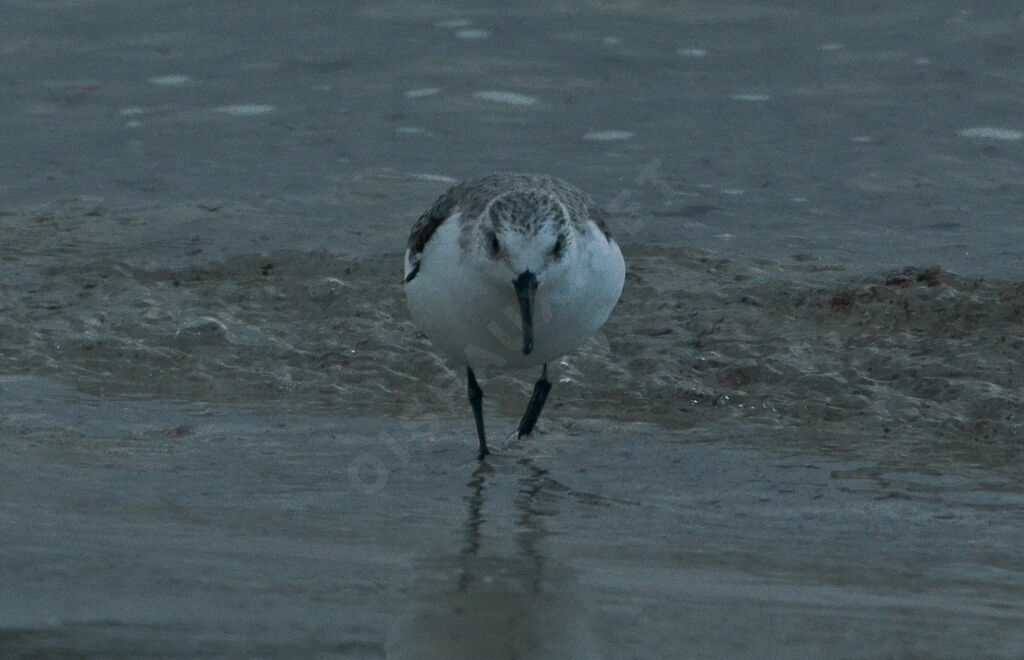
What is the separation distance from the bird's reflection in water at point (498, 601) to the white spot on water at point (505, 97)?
270 inches

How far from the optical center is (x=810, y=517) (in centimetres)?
528

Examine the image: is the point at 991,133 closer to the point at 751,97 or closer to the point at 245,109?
the point at 751,97

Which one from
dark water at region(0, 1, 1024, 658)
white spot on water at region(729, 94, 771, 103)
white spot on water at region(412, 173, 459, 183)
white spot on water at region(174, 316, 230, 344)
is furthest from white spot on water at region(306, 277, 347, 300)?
white spot on water at region(729, 94, 771, 103)

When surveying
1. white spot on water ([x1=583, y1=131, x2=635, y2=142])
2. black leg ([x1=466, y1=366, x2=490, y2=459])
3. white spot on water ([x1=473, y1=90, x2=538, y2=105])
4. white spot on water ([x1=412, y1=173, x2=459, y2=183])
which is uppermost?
white spot on water ([x1=473, y1=90, x2=538, y2=105])

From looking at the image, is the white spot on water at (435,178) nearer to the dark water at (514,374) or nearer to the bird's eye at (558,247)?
the dark water at (514,374)

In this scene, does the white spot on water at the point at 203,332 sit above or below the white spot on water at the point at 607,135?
below

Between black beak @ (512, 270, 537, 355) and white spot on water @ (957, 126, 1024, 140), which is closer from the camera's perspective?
black beak @ (512, 270, 537, 355)

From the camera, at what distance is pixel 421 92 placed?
12062mm

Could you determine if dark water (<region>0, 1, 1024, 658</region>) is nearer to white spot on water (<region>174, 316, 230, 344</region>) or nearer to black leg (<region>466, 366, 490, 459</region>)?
white spot on water (<region>174, 316, 230, 344</region>)

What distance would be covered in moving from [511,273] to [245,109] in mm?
6753

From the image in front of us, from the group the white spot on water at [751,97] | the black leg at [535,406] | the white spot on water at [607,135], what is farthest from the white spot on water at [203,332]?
the white spot on water at [751,97]

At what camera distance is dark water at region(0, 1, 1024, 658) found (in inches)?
167

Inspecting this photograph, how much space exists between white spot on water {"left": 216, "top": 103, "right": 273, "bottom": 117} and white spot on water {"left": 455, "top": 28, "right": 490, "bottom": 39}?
1838 mm

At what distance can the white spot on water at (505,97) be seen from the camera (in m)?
11.9
